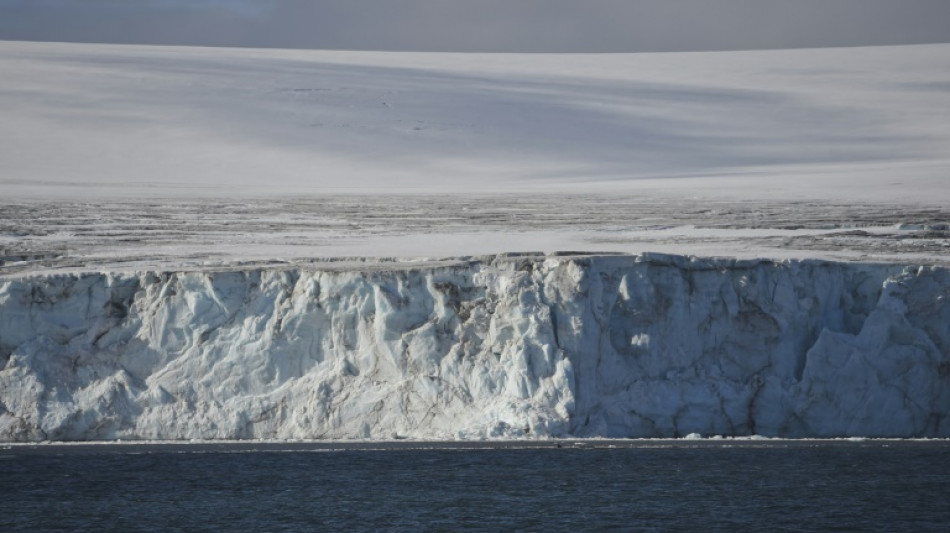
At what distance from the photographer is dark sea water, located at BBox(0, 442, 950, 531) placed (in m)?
19.1

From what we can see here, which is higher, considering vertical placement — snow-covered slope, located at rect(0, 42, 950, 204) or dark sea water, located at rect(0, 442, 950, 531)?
snow-covered slope, located at rect(0, 42, 950, 204)

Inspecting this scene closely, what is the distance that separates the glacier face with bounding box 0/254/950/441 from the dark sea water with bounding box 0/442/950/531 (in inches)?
21.2

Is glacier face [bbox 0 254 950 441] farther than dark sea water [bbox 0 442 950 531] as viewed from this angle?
Yes

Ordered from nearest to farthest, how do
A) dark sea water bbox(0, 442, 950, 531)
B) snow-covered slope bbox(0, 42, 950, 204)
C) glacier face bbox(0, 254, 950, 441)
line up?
dark sea water bbox(0, 442, 950, 531) < glacier face bbox(0, 254, 950, 441) < snow-covered slope bbox(0, 42, 950, 204)

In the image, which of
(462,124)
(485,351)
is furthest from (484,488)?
(462,124)

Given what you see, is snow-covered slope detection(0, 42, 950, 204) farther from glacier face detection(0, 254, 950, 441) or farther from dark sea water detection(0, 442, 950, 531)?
dark sea water detection(0, 442, 950, 531)

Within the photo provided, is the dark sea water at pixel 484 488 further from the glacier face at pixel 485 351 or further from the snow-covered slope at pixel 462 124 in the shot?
the snow-covered slope at pixel 462 124

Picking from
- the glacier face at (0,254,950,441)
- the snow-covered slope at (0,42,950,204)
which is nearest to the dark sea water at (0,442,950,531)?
the glacier face at (0,254,950,441)

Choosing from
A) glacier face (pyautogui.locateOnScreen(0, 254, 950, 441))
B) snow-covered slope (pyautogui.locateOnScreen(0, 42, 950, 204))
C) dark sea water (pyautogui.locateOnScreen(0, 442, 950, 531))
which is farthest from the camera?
snow-covered slope (pyautogui.locateOnScreen(0, 42, 950, 204))

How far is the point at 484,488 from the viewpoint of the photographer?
21.3m

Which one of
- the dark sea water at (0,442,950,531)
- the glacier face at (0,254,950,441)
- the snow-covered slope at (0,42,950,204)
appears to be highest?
the snow-covered slope at (0,42,950,204)

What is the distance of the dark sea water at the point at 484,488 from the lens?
19078 millimetres

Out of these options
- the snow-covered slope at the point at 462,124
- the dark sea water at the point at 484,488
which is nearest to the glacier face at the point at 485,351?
the dark sea water at the point at 484,488

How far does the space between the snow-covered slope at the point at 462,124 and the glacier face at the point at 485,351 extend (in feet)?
25.9
